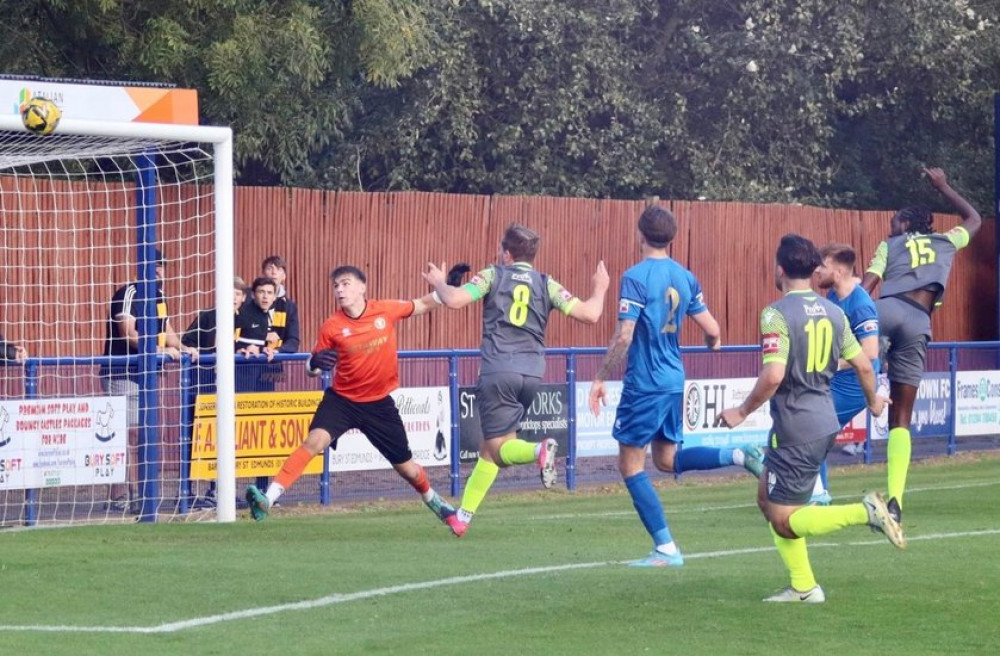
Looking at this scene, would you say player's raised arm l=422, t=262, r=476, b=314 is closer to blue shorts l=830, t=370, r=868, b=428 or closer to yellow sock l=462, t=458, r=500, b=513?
yellow sock l=462, t=458, r=500, b=513

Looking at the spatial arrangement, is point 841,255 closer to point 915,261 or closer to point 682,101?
point 915,261

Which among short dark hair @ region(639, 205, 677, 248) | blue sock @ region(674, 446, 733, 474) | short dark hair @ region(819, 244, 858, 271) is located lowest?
blue sock @ region(674, 446, 733, 474)

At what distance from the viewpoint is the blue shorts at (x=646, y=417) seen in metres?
9.71

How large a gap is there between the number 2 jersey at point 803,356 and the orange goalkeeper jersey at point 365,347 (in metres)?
4.07

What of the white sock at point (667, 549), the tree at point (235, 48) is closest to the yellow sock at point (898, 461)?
the white sock at point (667, 549)

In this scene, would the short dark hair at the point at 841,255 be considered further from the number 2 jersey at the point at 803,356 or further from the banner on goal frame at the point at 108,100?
the banner on goal frame at the point at 108,100

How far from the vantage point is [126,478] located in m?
13.7

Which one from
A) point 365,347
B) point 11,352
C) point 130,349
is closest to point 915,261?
point 365,347

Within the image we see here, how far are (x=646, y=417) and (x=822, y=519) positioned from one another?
1.80 m

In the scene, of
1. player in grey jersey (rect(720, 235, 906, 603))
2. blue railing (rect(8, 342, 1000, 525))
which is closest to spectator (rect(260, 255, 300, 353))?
blue railing (rect(8, 342, 1000, 525))

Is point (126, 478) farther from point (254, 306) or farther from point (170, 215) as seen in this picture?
point (170, 215)

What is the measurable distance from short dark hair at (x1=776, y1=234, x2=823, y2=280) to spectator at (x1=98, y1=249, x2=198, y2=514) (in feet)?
22.2

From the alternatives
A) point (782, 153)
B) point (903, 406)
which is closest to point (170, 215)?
point (903, 406)

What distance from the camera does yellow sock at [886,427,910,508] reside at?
37.0 feet
